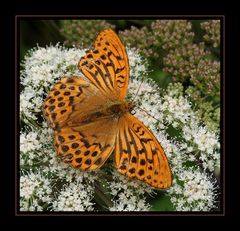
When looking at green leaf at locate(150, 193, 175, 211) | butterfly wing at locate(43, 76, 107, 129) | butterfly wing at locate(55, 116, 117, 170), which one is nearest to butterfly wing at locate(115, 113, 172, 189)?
butterfly wing at locate(55, 116, 117, 170)

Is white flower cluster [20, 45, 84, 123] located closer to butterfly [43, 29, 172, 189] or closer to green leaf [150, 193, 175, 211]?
butterfly [43, 29, 172, 189]

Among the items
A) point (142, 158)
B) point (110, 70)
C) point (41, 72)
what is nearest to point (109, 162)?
point (142, 158)

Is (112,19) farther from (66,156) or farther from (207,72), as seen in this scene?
(66,156)

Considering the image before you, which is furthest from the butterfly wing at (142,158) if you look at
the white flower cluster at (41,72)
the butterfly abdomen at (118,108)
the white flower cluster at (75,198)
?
the white flower cluster at (41,72)

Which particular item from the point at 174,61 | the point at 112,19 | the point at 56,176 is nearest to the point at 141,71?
the point at 174,61

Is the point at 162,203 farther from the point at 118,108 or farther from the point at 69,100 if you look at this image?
the point at 69,100

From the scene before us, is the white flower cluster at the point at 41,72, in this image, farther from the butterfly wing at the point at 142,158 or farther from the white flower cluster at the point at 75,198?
the butterfly wing at the point at 142,158
